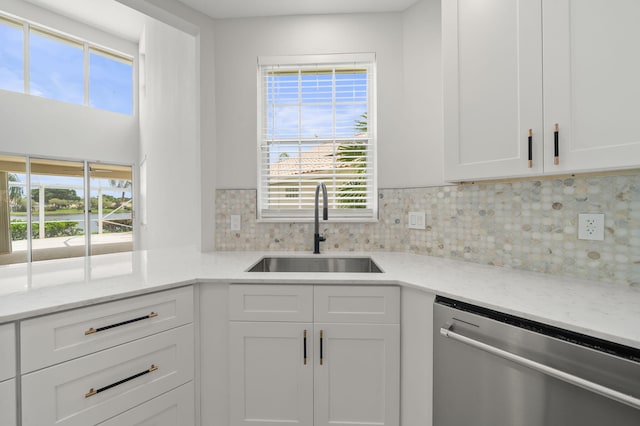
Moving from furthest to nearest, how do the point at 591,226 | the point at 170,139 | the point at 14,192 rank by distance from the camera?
the point at 14,192 → the point at 170,139 → the point at 591,226

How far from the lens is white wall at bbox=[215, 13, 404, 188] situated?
6.17ft

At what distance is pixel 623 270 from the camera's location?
42.0 inches

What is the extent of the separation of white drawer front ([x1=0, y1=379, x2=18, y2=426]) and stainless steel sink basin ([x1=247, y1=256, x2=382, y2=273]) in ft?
3.58

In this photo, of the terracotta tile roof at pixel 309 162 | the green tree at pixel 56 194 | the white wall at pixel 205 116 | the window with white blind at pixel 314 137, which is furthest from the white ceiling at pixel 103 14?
the terracotta tile roof at pixel 309 162

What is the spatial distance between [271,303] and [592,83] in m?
1.46

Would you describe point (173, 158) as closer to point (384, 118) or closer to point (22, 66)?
point (384, 118)

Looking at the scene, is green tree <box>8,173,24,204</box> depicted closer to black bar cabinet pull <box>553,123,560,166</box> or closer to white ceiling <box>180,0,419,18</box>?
white ceiling <box>180,0,419,18</box>

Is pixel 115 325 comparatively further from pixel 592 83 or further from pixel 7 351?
pixel 592 83

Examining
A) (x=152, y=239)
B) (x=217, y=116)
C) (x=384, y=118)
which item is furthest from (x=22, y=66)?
(x=384, y=118)

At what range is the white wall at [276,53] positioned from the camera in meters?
1.88

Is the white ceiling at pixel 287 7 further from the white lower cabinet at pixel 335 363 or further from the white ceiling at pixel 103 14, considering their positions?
the white ceiling at pixel 103 14

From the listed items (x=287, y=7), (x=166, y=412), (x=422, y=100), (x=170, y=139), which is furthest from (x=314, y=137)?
(x=170, y=139)

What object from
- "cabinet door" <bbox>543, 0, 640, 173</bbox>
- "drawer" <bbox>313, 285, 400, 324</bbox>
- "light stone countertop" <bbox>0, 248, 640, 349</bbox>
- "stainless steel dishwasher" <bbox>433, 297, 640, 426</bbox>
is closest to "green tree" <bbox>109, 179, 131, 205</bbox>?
"light stone countertop" <bbox>0, 248, 640, 349</bbox>

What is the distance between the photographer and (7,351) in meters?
0.85
